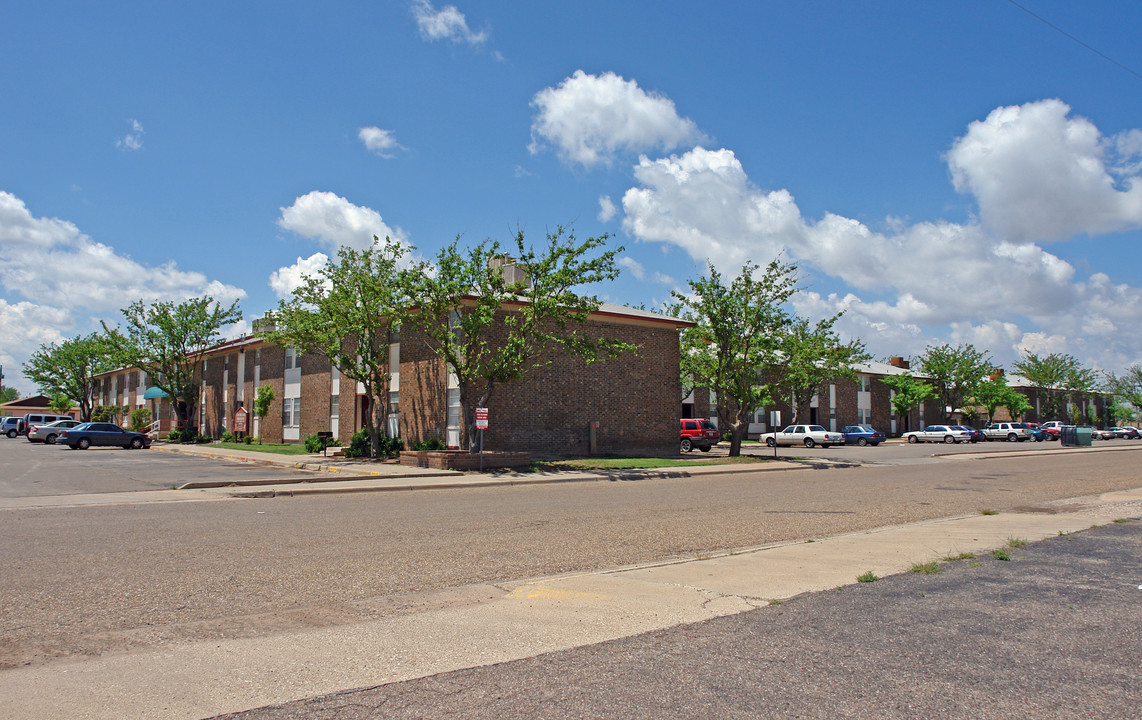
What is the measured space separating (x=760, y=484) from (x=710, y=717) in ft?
60.6

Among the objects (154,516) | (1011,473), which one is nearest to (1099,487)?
(1011,473)

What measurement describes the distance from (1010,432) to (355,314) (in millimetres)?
56311

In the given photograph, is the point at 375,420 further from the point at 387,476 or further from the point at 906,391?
the point at 906,391

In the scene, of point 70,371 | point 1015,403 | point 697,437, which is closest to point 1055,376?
point 1015,403

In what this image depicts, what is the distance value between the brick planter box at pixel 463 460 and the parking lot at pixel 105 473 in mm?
3901

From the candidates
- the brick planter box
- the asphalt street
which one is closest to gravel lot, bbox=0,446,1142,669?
the asphalt street

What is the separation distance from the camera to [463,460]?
25219 mm

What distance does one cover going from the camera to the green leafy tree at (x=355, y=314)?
28453mm

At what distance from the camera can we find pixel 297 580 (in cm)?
796

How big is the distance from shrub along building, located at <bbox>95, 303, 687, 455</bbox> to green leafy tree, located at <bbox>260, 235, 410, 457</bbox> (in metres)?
1.60

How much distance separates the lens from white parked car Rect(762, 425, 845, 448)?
162ft

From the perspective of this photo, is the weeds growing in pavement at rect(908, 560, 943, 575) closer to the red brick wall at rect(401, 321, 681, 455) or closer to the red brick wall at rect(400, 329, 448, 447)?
the red brick wall at rect(401, 321, 681, 455)

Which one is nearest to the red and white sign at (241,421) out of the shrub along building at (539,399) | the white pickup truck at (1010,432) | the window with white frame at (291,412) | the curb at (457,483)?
the shrub along building at (539,399)

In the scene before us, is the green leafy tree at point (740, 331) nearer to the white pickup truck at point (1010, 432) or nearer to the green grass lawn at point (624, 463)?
the green grass lawn at point (624, 463)
